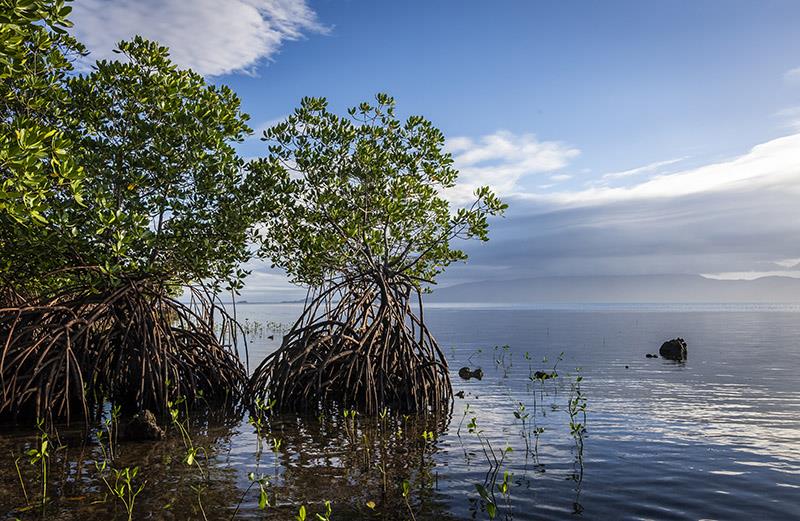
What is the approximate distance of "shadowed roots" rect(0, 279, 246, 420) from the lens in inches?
468

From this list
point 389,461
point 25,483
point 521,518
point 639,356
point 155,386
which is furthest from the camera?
point 639,356

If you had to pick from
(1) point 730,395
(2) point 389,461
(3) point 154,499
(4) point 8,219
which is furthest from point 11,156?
(1) point 730,395

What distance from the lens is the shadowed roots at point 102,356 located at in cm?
1190

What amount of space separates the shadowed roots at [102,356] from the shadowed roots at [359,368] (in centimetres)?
155

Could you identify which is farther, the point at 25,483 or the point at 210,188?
the point at 210,188

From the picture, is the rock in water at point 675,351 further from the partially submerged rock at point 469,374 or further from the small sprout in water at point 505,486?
the small sprout in water at point 505,486

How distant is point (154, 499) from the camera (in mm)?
7844

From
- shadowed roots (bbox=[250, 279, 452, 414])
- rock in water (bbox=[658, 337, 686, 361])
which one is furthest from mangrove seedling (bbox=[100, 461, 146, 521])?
rock in water (bbox=[658, 337, 686, 361])

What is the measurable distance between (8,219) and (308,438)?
719 cm

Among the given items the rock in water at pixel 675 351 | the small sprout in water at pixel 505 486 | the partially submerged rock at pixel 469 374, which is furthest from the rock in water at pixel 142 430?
the rock in water at pixel 675 351

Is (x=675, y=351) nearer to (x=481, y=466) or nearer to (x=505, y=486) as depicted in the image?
(x=481, y=466)

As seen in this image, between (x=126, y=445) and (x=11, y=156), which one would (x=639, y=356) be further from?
(x=11, y=156)

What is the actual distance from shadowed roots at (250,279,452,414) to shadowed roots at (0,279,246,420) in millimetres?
1551

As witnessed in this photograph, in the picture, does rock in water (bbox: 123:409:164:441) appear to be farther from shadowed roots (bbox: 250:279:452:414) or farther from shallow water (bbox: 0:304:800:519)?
shadowed roots (bbox: 250:279:452:414)
